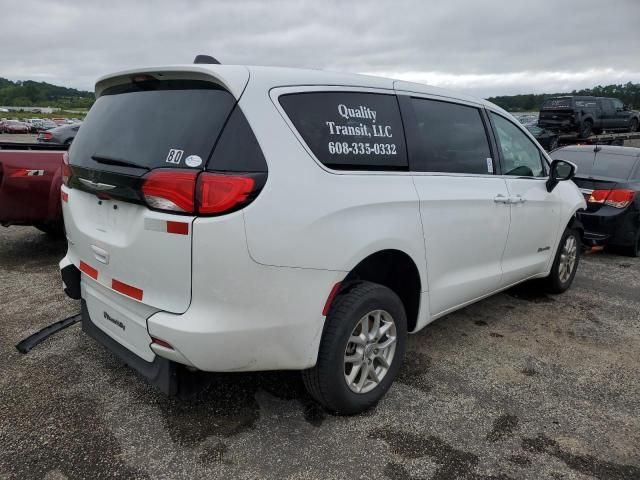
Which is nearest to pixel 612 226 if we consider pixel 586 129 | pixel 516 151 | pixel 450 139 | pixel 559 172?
pixel 559 172

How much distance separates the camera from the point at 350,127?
2611 millimetres

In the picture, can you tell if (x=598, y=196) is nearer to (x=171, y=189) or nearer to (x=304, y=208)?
(x=304, y=208)

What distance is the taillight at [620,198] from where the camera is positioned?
6.15m

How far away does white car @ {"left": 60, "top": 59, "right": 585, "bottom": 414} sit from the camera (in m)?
2.14

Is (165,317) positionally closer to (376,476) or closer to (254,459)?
(254,459)

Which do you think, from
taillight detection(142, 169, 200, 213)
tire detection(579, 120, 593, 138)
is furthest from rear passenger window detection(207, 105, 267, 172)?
tire detection(579, 120, 593, 138)

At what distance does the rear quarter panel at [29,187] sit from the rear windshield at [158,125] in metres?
2.86

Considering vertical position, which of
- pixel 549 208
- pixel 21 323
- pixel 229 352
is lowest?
pixel 21 323

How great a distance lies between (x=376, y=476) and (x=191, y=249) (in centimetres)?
131

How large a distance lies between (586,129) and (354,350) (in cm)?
2198

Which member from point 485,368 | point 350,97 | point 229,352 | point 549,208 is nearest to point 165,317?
point 229,352

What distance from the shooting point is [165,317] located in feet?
7.28

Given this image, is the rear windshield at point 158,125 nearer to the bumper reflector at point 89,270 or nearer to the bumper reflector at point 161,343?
the bumper reflector at point 89,270

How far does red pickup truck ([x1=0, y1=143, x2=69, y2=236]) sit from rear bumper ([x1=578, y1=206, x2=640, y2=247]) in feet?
19.8
